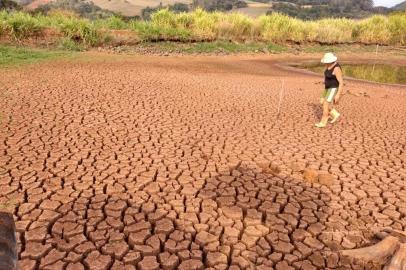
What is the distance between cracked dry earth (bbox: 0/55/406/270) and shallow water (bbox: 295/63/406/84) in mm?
5079

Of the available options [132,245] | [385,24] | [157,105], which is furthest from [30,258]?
[385,24]

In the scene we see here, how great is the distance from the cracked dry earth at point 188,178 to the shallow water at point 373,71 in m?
5.08

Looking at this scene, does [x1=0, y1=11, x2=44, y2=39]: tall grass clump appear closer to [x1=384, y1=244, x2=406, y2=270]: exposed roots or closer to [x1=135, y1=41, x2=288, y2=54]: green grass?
[x1=135, y1=41, x2=288, y2=54]: green grass

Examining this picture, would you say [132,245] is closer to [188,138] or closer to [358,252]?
[358,252]

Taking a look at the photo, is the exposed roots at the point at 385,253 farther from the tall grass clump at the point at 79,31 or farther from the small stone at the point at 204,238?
the tall grass clump at the point at 79,31

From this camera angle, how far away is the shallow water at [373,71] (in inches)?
543

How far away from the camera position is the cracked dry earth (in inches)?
134

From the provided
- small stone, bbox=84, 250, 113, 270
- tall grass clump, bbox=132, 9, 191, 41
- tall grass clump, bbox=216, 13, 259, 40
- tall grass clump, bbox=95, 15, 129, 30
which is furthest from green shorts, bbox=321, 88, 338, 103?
tall grass clump, bbox=216, 13, 259, 40

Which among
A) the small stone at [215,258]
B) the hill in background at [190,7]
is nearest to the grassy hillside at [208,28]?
the small stone at [215,258]

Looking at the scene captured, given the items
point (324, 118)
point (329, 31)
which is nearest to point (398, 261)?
point (324, 118)

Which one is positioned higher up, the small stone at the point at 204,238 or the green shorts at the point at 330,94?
the green shorts at the point at 330,94

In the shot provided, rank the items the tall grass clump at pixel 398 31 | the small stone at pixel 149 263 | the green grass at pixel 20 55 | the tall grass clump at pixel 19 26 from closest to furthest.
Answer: the small stone at pixel 149 263, the green grass at pixel 20 55, the tall grass clump at pixel 19 26, the tall grass clump at pixel 398 31

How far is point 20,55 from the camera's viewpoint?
12.7 metres

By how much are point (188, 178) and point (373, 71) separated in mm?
13560
